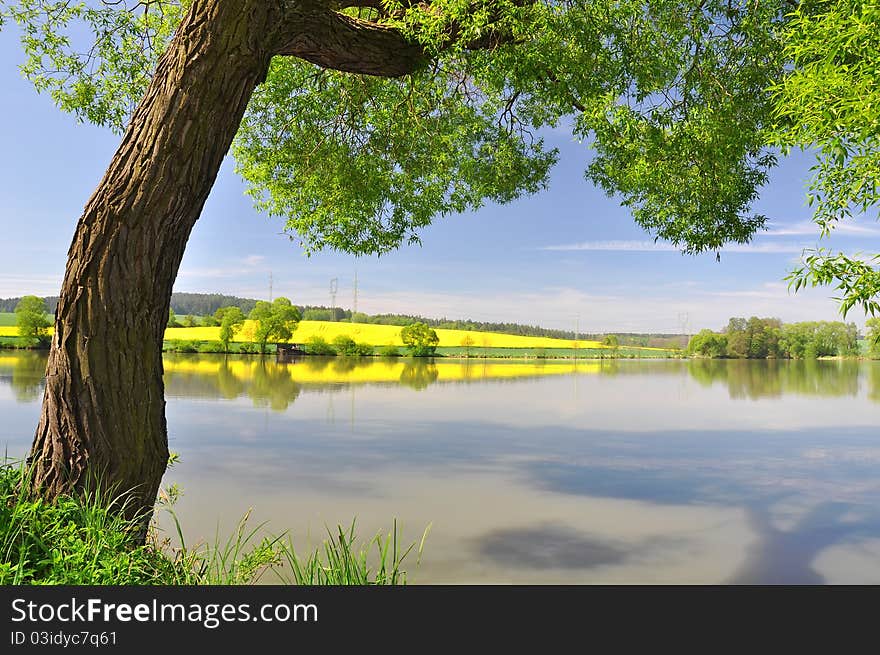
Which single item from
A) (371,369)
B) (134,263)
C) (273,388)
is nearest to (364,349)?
(371,369)

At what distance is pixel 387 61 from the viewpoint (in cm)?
575

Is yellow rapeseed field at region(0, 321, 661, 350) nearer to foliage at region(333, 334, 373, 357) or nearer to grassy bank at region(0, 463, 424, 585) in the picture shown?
foliage at region(333, 334, 373, 357)

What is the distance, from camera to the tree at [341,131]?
4.06 metres

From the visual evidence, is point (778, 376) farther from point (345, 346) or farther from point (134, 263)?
point (134, 263)

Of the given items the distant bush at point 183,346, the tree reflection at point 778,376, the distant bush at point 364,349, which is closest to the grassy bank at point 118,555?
the tree reflection at point 778,376

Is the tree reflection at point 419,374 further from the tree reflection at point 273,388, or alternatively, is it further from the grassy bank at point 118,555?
the grassy bank at point 118,555

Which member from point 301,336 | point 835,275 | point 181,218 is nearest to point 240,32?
point 181,218

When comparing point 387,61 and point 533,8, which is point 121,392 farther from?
point 533,8

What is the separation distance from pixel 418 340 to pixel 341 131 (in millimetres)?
23607

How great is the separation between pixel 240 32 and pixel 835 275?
13.0 feet

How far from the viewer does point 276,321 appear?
1185 inches

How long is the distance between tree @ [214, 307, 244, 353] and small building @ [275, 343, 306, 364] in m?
2.35

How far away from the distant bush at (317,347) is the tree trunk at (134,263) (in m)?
26.1

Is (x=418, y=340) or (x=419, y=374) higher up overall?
(x=418, y=340)
